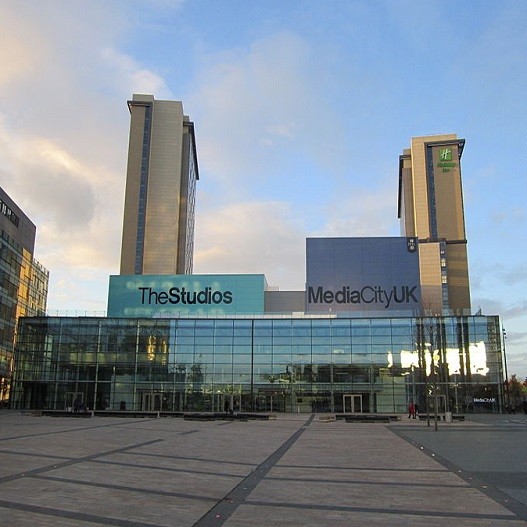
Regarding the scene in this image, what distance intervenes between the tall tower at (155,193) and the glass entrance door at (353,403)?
85801 millimetres

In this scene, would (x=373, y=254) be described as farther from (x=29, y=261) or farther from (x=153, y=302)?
(x=29, y=261)

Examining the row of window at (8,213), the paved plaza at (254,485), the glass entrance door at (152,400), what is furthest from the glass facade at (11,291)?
the paved plaza at (254,485)

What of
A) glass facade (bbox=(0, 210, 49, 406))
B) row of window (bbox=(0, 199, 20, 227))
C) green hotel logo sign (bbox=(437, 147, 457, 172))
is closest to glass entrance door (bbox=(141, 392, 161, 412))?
glass facade (bbox=(0, 210, 49, 406))

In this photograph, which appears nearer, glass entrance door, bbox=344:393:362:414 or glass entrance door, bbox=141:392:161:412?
glass entrance door, bbox=344:393:362:414

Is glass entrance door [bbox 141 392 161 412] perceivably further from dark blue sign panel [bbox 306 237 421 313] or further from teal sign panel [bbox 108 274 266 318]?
dark blue sign panel [bbox 306 237 421 313]

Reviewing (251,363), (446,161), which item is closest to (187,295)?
(251,363)

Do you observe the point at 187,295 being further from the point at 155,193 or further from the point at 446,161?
the point at 446,161

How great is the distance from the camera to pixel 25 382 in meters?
69.5

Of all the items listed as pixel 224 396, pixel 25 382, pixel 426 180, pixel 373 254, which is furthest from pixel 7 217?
pixel 426 180

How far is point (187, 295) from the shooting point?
3268 inches

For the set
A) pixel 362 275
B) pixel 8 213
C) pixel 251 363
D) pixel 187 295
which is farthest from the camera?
pixel 187 295

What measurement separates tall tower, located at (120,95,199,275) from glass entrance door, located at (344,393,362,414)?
85.8 m

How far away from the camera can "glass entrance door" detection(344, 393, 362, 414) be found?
6600cm

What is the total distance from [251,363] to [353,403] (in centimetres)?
1215
